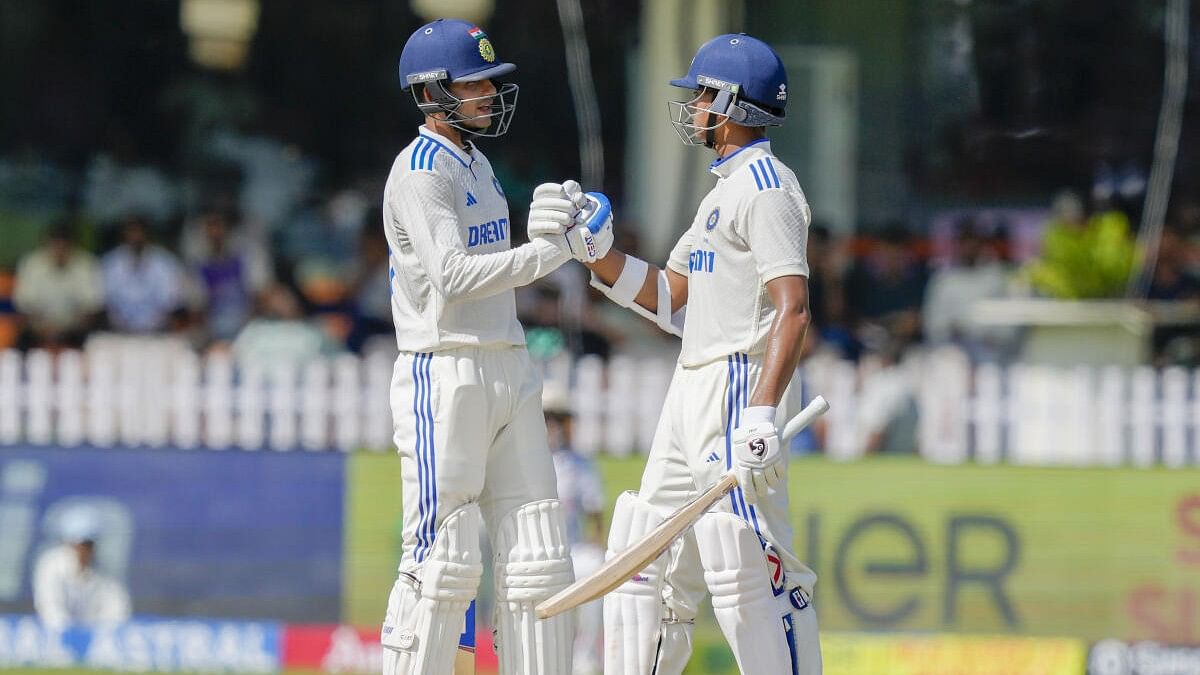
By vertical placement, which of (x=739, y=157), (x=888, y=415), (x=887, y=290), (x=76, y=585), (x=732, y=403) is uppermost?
(x=739, y=157)

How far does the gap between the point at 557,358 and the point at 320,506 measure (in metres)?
1.62

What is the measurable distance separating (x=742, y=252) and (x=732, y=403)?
418 mm

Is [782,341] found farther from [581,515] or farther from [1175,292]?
→ [1175,292]

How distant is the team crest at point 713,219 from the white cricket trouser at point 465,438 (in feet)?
2.19

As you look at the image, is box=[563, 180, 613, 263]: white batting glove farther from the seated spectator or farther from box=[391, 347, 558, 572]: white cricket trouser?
the seated spectator

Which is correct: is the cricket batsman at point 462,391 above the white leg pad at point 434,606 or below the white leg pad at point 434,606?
above

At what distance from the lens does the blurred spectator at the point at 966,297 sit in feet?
38.8

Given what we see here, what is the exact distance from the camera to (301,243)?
42.0ft

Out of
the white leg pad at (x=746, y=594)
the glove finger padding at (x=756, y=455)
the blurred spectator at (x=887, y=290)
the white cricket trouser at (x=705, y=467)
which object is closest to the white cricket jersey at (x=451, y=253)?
the white cricket trouser at (x=705, y=467)

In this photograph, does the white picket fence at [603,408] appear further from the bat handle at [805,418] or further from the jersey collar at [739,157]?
the bat handle at [805,418]

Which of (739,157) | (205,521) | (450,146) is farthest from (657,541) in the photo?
(205,521)

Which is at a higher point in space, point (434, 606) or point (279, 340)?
point (279, 340)

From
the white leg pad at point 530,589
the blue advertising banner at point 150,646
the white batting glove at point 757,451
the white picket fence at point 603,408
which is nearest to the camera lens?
the white batting glove at point 757,451

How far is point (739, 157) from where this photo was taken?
564 cm
